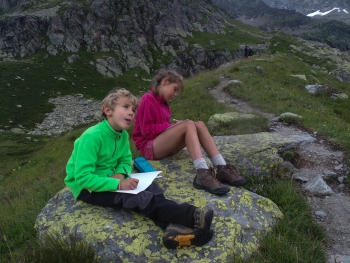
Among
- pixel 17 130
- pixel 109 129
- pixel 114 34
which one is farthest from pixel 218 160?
pixel 114 34

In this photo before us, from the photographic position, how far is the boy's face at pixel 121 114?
4.38 metres

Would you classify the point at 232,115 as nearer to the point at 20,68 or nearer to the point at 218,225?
the point at 218,225

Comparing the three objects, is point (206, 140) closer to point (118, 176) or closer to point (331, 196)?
point (118, 176)

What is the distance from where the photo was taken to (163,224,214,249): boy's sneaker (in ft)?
12.0

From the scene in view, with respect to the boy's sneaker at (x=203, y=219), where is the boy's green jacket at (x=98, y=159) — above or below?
above

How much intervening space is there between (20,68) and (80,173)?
54.2 meters

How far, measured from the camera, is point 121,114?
4.37 meters

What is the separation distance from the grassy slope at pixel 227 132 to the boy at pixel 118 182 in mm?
876

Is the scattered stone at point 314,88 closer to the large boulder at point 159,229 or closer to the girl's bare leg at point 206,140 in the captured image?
the girl's bare leg at point 206,140

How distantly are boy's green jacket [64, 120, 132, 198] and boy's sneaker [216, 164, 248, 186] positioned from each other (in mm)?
1721

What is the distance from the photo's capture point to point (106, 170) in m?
4.57

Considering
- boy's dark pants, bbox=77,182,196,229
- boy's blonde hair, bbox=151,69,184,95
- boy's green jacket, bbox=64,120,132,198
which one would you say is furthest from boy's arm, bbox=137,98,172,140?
boy's dark pants, bbox=77,182,196,229

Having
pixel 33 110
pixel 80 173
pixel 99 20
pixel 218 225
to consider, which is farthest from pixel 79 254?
pixel 99 20

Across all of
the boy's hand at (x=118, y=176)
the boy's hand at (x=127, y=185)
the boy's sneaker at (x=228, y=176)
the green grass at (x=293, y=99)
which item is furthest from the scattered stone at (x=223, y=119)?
the boy's hand at (x=127, y=185)
